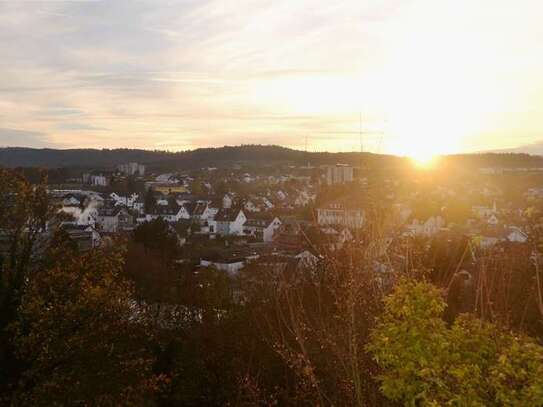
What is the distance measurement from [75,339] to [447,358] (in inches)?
169

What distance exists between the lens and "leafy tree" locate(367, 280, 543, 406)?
3885 millimetres

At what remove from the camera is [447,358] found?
4539 mm

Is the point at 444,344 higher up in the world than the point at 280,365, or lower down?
higher up

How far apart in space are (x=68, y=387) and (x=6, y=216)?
2503 mm

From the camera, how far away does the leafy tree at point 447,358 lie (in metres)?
3.88

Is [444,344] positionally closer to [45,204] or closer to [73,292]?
[73,292]

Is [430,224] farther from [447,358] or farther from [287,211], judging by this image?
[447,358]

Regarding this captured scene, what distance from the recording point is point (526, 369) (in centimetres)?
411

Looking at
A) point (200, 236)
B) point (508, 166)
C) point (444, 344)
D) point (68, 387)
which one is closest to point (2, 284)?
point (68, 387)

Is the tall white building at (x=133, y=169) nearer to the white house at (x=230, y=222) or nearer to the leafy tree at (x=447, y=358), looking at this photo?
the white house at (x=230, y=222)

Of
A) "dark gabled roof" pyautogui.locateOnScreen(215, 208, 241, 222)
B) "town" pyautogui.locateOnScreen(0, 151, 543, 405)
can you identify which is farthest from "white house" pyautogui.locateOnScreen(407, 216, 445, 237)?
"dark gabled roof" pyautogui.locateOnScreen(215, 208, 241, 222)

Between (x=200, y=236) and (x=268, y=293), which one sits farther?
(x=200, y=236)

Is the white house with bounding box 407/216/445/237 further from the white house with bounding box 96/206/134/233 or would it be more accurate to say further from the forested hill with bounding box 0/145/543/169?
the forested hill with bounding box 0/145/543/169

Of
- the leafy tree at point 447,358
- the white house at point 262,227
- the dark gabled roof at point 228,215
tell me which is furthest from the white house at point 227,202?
the leafy tree at point 447,358
